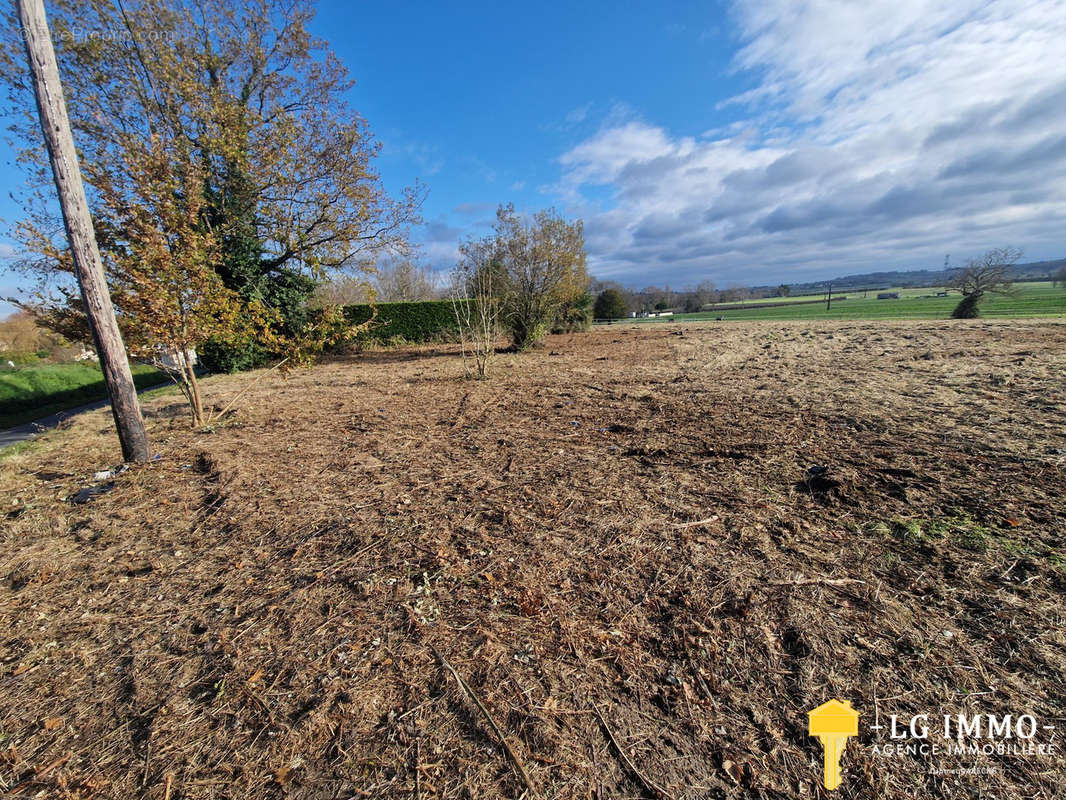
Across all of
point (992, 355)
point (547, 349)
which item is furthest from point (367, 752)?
point (547, 349)

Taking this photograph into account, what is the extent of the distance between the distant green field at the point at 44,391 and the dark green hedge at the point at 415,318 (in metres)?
8.13

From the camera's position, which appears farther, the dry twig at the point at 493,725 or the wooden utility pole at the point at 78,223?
the wooden utility pole at the point at 78,223

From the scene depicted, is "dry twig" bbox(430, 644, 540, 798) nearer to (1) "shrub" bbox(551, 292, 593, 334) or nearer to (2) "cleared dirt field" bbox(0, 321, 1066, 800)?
(2) "cleared dirt field" bbox(0, 321, 1066, 800)

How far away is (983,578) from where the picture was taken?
6.71 ft

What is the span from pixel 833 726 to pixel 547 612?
1152 millimetres

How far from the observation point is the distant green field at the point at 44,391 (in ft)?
35.1

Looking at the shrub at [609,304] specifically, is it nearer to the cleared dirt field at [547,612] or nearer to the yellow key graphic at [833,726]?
the cleared dirt field at [547,612]

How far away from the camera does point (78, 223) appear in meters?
4.10

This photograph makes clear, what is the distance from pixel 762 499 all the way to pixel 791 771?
1.94m

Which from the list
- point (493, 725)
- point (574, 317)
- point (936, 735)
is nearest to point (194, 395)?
point (493, 725)

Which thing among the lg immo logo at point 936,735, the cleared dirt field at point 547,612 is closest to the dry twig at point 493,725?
the cleared dirt field at point 547,612

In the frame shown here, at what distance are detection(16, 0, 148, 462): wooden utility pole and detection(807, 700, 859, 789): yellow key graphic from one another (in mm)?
6026

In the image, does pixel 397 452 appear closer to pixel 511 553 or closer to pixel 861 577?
pixel 511 553

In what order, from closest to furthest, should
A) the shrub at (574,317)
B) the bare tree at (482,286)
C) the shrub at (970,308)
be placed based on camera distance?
the bare tree at (482,286) < the shrub at (970,308) < the shrub at (574,317)
